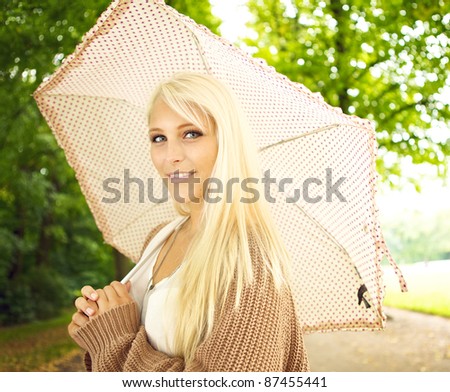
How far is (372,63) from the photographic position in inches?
261

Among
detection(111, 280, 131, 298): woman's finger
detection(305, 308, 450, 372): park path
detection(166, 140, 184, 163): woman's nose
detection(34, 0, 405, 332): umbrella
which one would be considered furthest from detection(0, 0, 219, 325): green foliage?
detection(305, 308, 450, 372): park path

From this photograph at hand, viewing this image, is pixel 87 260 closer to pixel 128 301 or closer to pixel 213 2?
pixel 213 2

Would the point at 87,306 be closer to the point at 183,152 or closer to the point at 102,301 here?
the point at 102,301

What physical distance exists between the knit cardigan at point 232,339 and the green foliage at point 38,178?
9.67ft

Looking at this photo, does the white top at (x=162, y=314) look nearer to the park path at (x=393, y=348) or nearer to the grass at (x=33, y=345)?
the park path at (x=393, y=348)

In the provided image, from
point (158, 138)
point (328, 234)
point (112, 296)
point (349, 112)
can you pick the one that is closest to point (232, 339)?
point (112, 296)

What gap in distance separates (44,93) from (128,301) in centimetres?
102

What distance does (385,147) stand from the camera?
23.9 feet

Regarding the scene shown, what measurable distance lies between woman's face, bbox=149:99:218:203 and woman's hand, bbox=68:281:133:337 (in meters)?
0.36

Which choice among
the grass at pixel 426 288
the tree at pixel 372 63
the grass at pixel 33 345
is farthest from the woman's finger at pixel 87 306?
the grass at pixel 33 345

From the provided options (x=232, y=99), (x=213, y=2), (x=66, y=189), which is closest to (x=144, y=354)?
(x=232, y=99)

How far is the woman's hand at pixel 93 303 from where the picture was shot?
155 centimetres

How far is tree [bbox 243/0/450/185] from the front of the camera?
18.0 feet

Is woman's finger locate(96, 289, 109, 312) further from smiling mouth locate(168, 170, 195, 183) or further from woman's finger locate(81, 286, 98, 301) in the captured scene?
smiling mouth locate(168, 170, 195, 183)
